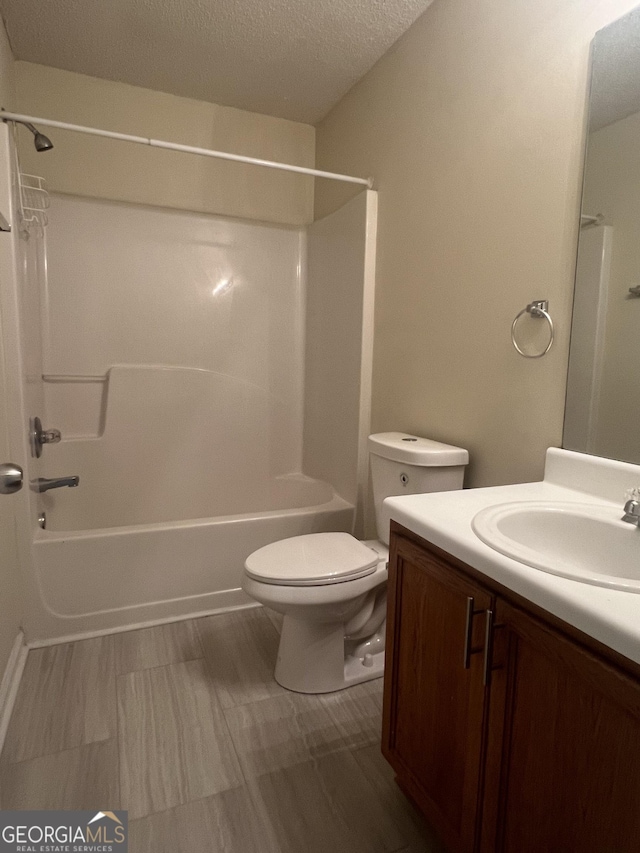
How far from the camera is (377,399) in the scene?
7.05ft

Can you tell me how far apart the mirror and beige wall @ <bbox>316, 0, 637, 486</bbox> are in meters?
0.04

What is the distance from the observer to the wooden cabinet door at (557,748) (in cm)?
60

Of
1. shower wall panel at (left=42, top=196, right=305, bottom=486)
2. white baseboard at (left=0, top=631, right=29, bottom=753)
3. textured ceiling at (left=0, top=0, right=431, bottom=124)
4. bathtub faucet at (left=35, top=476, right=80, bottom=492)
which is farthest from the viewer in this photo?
shower wall panel at (left=42, top=196, right=305, bottom=486)

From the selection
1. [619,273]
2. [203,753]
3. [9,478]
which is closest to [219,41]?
[619,273]

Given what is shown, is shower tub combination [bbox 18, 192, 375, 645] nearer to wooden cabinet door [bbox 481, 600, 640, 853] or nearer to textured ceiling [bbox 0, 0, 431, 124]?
textured ceiling [bbox 0, 0, 431, 124]

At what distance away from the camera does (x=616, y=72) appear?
3.54ft

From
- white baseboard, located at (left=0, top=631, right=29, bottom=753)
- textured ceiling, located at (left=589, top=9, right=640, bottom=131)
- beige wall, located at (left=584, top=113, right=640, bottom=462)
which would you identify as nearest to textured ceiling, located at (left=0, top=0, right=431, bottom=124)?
textured ceiling, located at (left=589, top=9, right=640, bottom=131)

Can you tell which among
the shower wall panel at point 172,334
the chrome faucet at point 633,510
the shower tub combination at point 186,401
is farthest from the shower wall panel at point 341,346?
the chrome faucet at point 633,510

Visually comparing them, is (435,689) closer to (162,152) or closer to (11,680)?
(11,680)

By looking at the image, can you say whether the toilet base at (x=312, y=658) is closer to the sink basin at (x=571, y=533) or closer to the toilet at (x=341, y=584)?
the toilet at (x=341, y=584)

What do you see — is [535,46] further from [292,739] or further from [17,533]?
[17,533]

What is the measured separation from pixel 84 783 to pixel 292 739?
22.0 inches

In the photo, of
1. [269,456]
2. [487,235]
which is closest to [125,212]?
[269,456]

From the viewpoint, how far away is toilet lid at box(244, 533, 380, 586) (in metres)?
1.46
